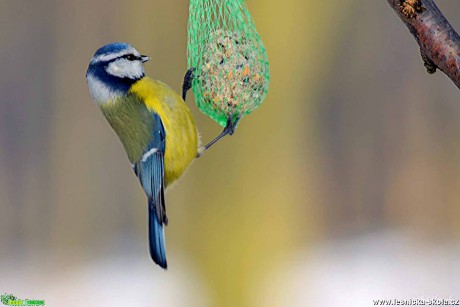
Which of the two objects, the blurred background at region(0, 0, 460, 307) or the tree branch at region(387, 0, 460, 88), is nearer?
the tree branch at region(387, 0, 460, 88)

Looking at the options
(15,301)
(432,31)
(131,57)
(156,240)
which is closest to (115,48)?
(131,57)

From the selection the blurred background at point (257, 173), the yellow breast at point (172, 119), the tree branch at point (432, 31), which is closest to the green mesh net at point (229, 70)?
the yellow breast at point (172, 119)

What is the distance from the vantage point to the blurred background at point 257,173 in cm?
332

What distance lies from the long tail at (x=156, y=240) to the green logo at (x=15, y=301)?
46.8 inches

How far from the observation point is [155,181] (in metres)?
2.27

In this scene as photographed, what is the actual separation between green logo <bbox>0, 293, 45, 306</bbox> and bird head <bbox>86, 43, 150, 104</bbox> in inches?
48.6

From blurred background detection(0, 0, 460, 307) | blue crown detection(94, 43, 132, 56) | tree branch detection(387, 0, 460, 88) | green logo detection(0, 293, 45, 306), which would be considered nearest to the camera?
tree branch detection(387, 0, 460, 88)

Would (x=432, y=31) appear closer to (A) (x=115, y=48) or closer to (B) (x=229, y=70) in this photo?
(B) (x=229, y=70)

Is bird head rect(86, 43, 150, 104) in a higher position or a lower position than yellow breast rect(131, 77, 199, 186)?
higher

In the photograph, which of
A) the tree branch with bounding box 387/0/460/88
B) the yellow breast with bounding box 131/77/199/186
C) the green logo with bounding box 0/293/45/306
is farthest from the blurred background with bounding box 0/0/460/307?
the tree branch with bounding box 387/0/460/88

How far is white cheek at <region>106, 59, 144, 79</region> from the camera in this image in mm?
2227

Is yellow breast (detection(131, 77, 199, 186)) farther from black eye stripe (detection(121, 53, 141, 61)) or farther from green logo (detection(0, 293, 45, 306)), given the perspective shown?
green logo (detection(0, 293, 45, 306))

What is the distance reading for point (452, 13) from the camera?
323cm

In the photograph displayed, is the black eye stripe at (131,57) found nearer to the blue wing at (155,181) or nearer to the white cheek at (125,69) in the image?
the white cheek at (125,69)
